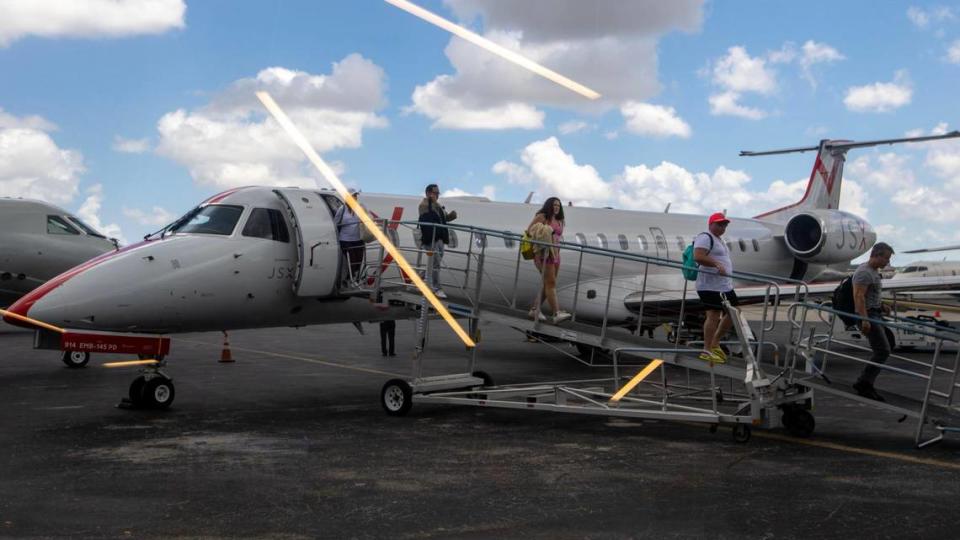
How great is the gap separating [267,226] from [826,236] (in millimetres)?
14697

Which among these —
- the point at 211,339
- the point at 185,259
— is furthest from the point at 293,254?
the point at 211,339

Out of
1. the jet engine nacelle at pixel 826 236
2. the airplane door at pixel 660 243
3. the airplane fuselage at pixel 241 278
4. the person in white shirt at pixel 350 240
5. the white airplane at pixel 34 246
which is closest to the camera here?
the airplane fuselage at pixel 241 278

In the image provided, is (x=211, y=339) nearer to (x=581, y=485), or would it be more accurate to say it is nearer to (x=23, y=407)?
(x=23, y=407)

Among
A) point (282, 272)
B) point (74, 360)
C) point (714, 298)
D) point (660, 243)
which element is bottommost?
point (74, 360)

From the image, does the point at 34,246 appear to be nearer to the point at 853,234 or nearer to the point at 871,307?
the point at 871,307

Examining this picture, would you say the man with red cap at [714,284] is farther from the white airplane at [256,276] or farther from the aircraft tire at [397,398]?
the aircraft tire at [397,398]

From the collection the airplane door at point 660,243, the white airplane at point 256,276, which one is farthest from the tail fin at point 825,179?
the white airplane at point 256,276

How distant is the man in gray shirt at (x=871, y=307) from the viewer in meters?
10.4

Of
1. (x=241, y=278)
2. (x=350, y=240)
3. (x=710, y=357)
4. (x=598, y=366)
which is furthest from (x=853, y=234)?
(x=241, y=278)

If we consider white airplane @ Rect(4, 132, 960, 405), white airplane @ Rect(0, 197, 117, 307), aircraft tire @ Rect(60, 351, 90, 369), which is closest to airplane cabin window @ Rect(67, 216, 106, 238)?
white airplane @ Rect(0, 197, 117, 307)

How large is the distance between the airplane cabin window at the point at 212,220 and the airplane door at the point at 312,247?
728 mm

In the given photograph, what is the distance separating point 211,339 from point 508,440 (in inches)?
701

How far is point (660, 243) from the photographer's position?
68.6 ft

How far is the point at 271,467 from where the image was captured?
874cm
